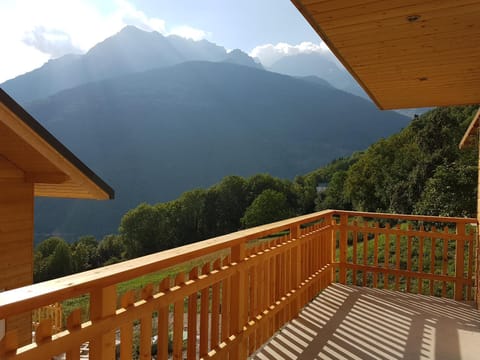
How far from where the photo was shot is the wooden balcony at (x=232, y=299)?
1.54 meters

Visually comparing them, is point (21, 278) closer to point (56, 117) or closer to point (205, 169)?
point (205, 169)

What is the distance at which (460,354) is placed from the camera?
357 centimetres

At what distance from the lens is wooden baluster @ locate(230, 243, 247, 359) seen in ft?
9.84

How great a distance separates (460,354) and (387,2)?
3.32m

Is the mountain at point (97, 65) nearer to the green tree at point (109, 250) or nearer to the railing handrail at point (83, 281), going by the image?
the green tree at point (109, 250)

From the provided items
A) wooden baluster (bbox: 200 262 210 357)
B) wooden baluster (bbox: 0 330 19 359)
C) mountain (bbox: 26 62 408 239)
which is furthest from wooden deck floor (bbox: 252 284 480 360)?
mountain (bbox: 26 62 408 239)

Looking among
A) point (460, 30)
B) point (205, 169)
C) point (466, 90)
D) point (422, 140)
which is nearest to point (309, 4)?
point (460, 30)

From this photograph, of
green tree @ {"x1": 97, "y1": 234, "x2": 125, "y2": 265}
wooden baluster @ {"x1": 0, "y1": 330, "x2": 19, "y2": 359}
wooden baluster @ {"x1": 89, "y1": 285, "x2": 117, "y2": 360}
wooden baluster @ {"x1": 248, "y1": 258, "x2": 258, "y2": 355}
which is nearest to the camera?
wooden baluster @ {"x1": 0, "y1": 330, "x2": 19, "y2": 359}

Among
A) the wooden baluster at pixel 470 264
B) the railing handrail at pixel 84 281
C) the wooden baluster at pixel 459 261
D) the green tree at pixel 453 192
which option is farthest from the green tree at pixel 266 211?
the railing handrail at pixel 84 281

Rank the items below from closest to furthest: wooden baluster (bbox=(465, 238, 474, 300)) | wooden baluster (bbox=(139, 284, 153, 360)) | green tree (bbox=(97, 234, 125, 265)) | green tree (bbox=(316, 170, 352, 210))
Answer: wooden baluster (bbox=(139, 284, 153, 360))
wooden baluster (bbox=(465, 238, 474, 300))
green tree (bbox=(316, 170, 352, 210))
green tree (bbox=(97, 234, 125, 265))

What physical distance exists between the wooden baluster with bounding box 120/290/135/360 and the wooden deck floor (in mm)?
1953

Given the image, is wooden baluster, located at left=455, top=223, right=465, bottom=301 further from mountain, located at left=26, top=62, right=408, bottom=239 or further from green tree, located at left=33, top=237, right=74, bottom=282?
mountain, located at left=26, top=62, right=408, bottom=239

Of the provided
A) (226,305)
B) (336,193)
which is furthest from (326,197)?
(226,305)

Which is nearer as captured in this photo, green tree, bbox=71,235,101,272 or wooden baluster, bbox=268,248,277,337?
wooden baluster, bbox=268,248,277,337
